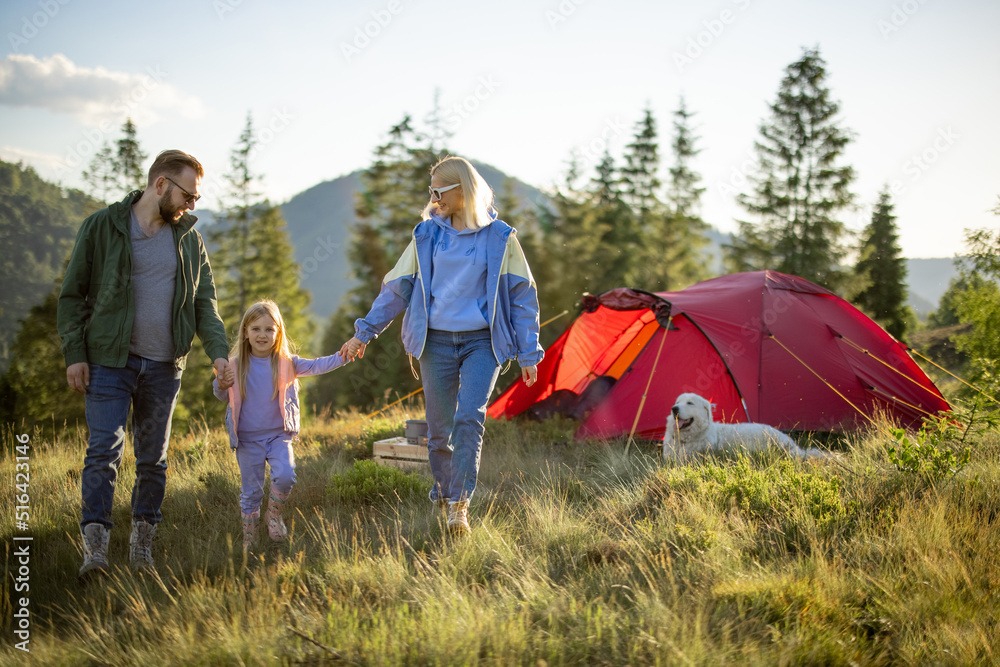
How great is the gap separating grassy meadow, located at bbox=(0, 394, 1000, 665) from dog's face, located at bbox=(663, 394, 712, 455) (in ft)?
2.10

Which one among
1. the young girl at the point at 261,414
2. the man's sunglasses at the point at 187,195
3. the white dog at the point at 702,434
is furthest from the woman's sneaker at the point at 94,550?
the white dog at the point at 702,434

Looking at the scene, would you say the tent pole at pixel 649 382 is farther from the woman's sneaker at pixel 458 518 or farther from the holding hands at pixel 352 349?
the holding hands at pixel 352 349

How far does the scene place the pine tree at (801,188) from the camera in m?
20.0

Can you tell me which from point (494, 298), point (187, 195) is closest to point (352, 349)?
point (494, 298)

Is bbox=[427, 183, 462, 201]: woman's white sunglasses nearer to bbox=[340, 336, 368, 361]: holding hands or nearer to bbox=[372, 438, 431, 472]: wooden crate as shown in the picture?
bbox=[340, 336, 368, 361]: holding hands

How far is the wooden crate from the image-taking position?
4695mm

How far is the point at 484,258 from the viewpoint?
3.10 meters

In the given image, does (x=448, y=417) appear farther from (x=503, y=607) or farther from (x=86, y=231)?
(x=86, y=231)

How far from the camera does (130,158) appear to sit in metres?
21.3

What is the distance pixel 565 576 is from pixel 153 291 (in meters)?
2.39

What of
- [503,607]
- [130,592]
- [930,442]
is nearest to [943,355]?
[930,442]

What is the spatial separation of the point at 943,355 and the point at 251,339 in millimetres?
15534

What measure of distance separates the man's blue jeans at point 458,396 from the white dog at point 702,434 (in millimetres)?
2120

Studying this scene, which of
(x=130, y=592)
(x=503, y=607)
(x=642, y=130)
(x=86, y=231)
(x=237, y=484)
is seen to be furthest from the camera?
(x=642, y=130)
